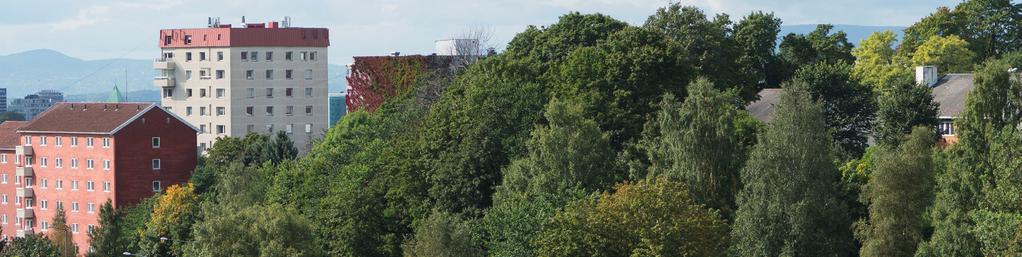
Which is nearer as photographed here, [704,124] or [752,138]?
[704,124]

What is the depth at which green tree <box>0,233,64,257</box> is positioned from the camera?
106562mm

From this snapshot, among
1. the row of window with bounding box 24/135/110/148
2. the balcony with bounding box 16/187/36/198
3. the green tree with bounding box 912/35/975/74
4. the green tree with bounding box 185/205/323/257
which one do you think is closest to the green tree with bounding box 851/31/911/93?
the green tree with bounding box 912/35/975/74

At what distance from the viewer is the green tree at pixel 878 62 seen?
362 feet

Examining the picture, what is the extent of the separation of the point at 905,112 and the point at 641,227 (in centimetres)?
1813

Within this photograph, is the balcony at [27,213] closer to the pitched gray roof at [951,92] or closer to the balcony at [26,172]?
the balcony at [26,172]

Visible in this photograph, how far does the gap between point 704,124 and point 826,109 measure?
19146mm

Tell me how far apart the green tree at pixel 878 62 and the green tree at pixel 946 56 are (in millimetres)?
1205

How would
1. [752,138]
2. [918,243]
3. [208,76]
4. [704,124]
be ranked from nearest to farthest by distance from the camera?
[918,243] < [704,124] < [752,138] < [208,76]

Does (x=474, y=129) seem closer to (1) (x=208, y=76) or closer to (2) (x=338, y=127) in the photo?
(2) (x=338, y=127)

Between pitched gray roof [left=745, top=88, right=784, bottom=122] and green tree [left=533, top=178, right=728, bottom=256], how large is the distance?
90.2ft

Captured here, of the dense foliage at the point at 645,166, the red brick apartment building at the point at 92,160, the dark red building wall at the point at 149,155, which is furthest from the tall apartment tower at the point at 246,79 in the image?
the dense foliage at the point at 645,166

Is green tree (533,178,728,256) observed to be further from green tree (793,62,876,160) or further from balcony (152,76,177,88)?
balcony (152,76,177,88)

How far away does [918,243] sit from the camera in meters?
65.1

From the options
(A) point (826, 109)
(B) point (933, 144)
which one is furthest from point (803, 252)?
(A) point (826, 109)
